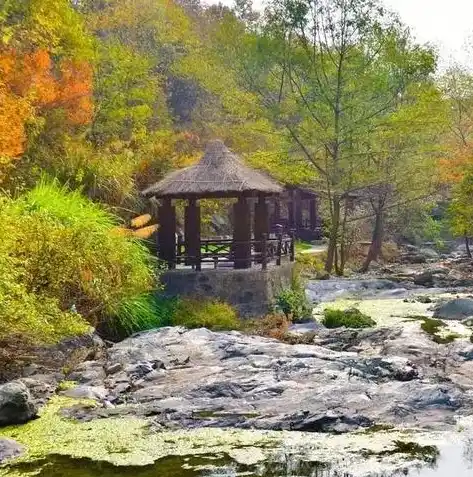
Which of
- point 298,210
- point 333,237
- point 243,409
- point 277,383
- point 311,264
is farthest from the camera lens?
point 298,210

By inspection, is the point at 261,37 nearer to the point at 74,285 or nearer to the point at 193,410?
the point at 74,285

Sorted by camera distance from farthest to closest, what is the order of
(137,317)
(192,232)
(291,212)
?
(291,212)
(192,232)
(137,317)

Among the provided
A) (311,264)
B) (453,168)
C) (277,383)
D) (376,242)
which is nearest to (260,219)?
(277,383)

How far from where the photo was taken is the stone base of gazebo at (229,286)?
20.4m

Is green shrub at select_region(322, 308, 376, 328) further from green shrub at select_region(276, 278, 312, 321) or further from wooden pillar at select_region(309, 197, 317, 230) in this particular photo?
wooden pillar at select_region(309, 197, 317, 230)

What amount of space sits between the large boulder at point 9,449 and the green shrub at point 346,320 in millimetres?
11569

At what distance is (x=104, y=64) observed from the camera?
113 feet

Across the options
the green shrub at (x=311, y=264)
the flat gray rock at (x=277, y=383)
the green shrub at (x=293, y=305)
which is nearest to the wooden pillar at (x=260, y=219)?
the green shrub at (x=293, y=305)

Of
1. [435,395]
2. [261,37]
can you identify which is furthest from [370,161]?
[435,395]

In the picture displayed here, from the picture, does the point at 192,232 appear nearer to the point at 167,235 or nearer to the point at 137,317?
the point at 167,235

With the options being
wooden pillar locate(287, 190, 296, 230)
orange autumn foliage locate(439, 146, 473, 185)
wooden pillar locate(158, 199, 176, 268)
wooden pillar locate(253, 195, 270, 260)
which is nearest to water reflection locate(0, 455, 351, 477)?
wooden pillar locate(158, 199, 176, 268)

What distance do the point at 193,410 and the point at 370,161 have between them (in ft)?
79.6

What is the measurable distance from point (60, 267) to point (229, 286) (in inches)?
257

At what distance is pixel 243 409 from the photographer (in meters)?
11.5
